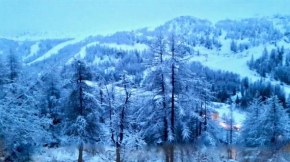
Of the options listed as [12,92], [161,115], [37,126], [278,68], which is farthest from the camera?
[278,68]

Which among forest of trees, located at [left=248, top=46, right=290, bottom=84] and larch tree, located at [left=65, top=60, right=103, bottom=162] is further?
forest of trees, located at [left=248, top=46, right=290, bottom=84]

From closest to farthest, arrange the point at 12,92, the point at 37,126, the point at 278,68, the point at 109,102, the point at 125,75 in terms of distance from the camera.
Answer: the point at 37,126, the point at 12,92, the point at 125,75, the point at 109,102, the point at 278,68

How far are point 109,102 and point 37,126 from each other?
10.8 m

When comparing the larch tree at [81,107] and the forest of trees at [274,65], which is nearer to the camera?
the larch tree at [81,107]

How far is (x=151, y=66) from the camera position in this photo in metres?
12.5

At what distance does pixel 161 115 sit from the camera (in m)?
12.4


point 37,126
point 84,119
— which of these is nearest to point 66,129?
point 84,119

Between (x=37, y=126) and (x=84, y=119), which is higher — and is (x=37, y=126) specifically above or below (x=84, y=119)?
above

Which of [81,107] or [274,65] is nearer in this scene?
[81,107]

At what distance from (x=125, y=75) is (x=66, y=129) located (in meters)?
5.16

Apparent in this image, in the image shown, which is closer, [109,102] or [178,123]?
[178,123]

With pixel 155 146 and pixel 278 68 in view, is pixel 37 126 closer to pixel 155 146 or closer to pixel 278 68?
pixel 155 146

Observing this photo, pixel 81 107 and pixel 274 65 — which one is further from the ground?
pixel 81 107

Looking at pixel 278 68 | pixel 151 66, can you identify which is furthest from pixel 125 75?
pixel 278 68
